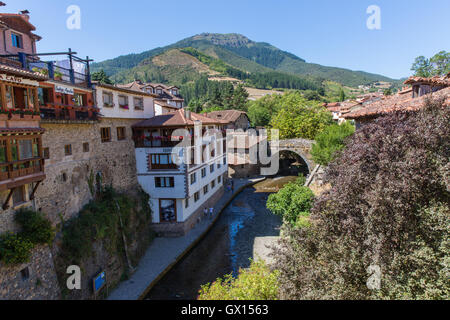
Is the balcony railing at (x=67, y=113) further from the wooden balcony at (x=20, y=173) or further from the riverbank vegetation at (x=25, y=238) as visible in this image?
the riverbank vegetation at (x=25, y=238)

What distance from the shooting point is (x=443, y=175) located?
7523 mm

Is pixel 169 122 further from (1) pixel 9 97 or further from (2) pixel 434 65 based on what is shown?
(2) pixel 434 65

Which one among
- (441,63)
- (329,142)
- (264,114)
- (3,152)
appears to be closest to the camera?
(3,152)

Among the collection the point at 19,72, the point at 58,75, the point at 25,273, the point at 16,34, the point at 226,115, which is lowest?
the point at 25,273

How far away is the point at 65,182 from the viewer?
16.4 metres

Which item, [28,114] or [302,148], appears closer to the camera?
[28,114]

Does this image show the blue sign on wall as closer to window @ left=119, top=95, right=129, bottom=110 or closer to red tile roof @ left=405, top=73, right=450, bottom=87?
window @ left=119, top=95, right=129, bottom=110

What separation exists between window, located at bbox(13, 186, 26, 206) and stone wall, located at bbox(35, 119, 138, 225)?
42.3 inches

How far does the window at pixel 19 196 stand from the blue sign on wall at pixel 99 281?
579cm

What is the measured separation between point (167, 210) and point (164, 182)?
2.36 meters

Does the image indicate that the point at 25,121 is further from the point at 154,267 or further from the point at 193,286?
the point at 193,286

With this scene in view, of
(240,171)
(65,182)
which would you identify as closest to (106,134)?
(65,182)

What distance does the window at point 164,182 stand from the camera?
75.8 feet
